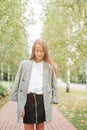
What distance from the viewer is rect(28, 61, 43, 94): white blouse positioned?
5082 millimetres

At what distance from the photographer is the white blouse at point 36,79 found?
16.7 ft

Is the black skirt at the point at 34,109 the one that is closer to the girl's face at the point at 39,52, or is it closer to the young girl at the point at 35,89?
the young girl at the point at 35,89

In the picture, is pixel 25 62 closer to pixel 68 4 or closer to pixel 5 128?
pixel 5 128

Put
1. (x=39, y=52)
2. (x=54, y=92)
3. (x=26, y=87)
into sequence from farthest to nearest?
(x=54, y=92) → (x=39, y=52) → (x=26, y=87)

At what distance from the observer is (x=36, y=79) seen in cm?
515

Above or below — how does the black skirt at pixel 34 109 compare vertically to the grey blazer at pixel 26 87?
below

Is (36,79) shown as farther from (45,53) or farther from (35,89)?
(45,53)

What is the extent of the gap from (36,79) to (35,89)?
162 mm

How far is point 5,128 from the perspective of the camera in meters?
10.5

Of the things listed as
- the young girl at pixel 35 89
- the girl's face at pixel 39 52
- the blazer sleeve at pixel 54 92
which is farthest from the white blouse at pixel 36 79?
the blazer sleeve at pixel 54 92

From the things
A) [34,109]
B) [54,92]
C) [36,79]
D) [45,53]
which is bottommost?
[34,109]

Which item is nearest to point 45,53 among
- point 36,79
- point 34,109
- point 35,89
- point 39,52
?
point 39,52

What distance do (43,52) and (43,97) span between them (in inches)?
26.9

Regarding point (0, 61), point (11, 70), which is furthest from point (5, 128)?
point (11, 70)
